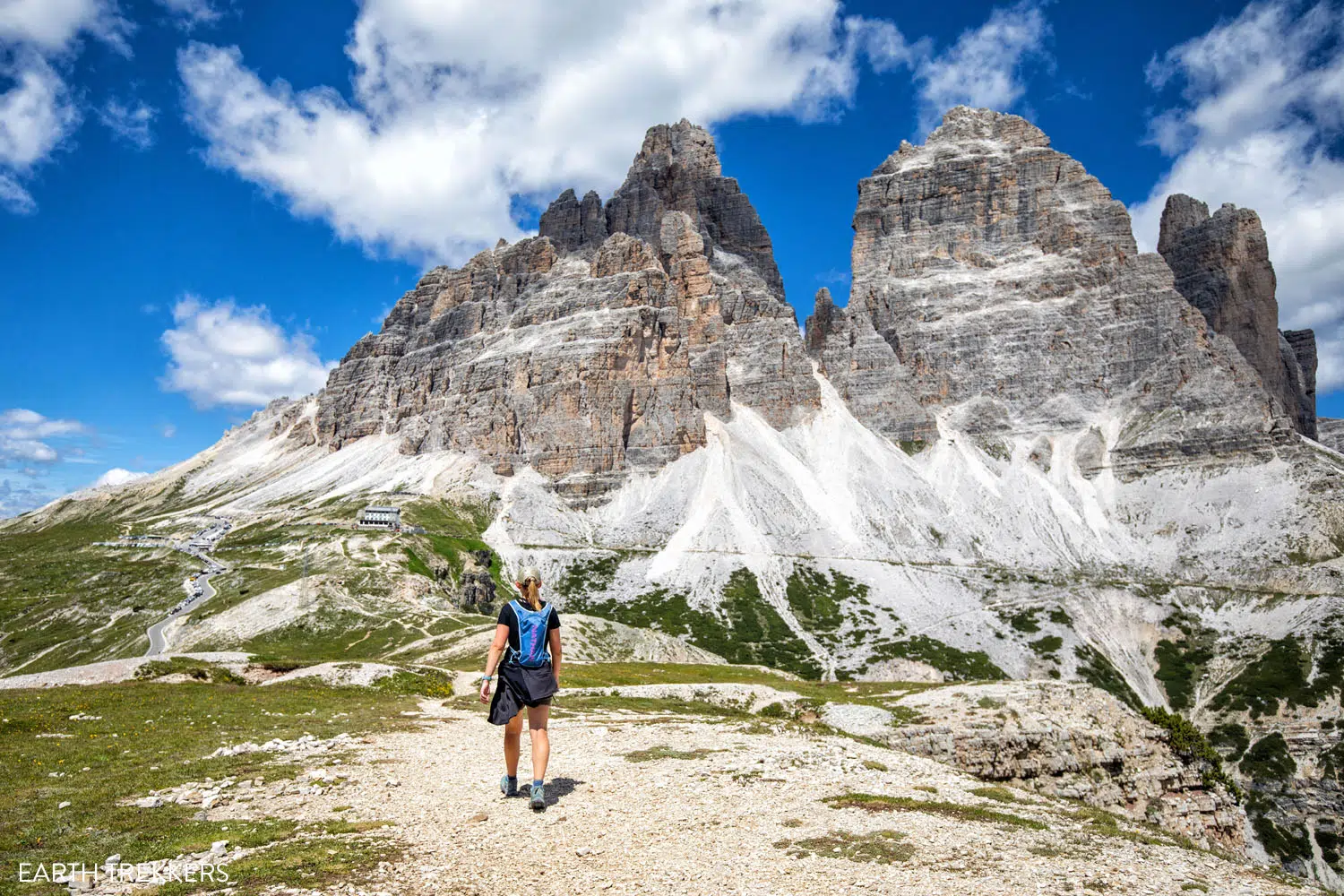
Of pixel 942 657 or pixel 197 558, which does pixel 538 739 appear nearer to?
pixel 942 657

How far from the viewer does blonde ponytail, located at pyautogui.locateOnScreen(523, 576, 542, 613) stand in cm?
1570

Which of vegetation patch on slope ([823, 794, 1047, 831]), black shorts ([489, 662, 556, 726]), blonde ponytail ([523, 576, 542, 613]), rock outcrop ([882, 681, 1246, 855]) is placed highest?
blonde ponytail ([523, 576, 542, 613])

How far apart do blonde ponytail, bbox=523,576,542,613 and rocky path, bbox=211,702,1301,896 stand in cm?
398

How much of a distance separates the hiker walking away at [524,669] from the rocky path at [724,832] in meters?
1.28

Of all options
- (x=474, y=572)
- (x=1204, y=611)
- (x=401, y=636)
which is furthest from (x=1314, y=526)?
(x=401, y=636)

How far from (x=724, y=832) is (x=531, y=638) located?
5.30 metres

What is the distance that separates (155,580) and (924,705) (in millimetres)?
127899

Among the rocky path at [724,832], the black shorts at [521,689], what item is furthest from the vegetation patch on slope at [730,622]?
the black shorts at [521,689]

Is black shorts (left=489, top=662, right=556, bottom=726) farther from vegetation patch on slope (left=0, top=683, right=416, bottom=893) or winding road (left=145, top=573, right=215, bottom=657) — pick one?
winding road (left=145, top=573, right=215, bottom=657)

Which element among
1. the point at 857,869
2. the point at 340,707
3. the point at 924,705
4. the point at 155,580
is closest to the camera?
the point at 857,869

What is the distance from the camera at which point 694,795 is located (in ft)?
55.9

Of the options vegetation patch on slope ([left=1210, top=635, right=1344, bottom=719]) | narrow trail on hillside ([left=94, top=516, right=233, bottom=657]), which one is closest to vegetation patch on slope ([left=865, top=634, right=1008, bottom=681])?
vegetation patch on slope ([left=1210, top=635, right=1344, bottom=719])

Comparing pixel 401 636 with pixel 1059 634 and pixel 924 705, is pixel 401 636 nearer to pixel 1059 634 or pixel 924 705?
pixel 924 705

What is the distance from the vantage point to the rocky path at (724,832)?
11.8m
